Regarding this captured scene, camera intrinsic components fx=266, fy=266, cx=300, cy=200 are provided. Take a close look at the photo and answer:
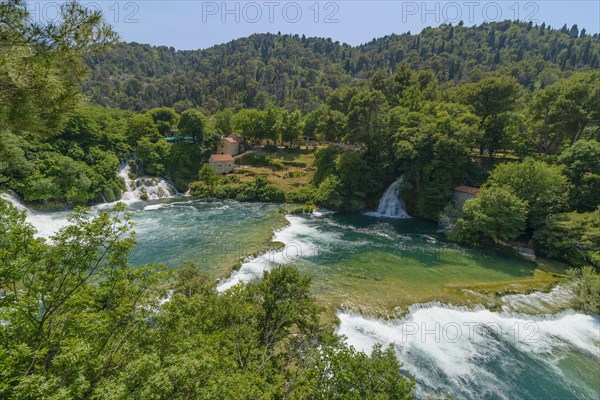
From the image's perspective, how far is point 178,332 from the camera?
7133 millimetres

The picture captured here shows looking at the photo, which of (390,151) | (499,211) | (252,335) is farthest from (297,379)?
(390,151)

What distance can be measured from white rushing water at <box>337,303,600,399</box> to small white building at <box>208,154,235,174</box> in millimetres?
41171

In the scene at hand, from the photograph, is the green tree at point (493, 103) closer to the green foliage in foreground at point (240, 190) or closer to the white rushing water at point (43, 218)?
the green foliage in foreground at point (240, 190)

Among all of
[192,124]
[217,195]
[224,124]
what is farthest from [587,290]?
[224,124]

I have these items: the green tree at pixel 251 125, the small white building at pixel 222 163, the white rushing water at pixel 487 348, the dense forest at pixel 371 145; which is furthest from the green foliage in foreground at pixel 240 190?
the white rushing water at pixel 487 348

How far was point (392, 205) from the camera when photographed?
38.3 metres

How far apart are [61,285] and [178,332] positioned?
2.92 meters

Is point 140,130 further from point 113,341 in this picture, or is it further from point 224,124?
point 113,341

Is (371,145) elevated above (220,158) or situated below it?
above

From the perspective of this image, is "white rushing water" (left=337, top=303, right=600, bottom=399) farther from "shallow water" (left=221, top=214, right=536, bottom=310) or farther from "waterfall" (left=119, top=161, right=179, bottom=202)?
"waterfall" (left=119, top=161, right=179, bottom=202)

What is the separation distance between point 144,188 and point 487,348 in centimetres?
4647

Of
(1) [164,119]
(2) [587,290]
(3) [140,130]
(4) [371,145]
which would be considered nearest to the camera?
(2) [587,290]

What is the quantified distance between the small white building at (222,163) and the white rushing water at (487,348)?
4117 cm

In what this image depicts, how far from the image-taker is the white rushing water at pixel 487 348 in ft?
41.2
